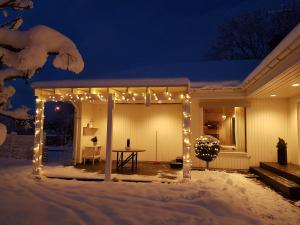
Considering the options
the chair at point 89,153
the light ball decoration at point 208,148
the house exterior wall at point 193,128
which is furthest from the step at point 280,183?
the chair at point 89,153

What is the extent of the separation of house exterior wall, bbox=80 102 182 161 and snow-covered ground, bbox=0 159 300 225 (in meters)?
4.35

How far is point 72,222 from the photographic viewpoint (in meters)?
4.05

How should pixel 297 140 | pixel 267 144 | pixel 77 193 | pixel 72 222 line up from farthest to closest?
pixel 267 144 → pixel 297 140 → pixel 77 193 → pixel 72 222

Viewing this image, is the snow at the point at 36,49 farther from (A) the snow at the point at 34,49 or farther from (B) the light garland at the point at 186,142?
(B) the light garland at the point at 186,142

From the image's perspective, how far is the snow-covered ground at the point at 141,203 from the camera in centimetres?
424

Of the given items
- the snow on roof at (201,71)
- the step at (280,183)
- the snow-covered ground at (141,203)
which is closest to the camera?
the snow-covered ground at (141,203)

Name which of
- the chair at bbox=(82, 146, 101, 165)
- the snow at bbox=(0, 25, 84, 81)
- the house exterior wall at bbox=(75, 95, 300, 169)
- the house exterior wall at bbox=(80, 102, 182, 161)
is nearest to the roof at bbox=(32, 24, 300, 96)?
the house exterior wall at bbox=(75, 95, 300, 169)

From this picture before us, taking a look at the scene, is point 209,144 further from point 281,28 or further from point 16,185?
point 281,28

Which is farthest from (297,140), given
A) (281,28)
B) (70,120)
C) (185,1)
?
(185,1)

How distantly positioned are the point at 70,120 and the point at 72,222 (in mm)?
27221

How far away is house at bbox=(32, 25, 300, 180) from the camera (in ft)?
23.5

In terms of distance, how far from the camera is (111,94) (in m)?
7.55

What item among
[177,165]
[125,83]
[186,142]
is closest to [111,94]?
[125,83]

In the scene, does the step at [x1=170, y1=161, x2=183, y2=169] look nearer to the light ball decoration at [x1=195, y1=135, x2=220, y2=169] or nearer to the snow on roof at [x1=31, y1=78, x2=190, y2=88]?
the light ball decoration at [x1=195, y1=135, x2=220, y2=169]
